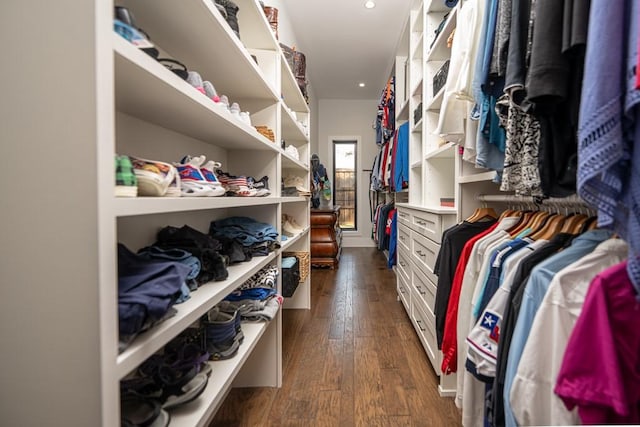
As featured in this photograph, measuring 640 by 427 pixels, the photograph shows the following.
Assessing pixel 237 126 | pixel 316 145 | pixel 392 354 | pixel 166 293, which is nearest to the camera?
pixel 166 293

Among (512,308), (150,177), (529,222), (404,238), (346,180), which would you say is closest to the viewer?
(150,177)

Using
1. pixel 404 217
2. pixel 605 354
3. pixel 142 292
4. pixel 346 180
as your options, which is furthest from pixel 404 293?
pixel 346 180

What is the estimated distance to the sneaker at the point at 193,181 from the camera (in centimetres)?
79

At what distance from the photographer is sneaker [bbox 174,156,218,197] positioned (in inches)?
31.2

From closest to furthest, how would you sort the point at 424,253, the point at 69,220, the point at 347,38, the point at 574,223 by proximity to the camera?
the point at 69,220, the point at 574,223, the point at 424,253, the point at 347,38

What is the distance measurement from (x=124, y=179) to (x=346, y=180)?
5.53m

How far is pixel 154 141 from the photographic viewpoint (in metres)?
1.04

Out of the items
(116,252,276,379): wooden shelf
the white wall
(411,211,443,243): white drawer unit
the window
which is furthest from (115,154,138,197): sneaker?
the window

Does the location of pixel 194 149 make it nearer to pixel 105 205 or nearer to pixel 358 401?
pixel 105 205

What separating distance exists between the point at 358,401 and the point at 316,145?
464 centimetres

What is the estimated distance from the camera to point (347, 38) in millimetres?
3574

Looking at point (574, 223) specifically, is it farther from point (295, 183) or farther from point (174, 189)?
point (295, 183)

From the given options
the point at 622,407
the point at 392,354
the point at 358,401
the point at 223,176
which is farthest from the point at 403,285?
the point at 622,407

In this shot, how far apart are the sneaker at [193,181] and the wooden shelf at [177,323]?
0.28 metres
